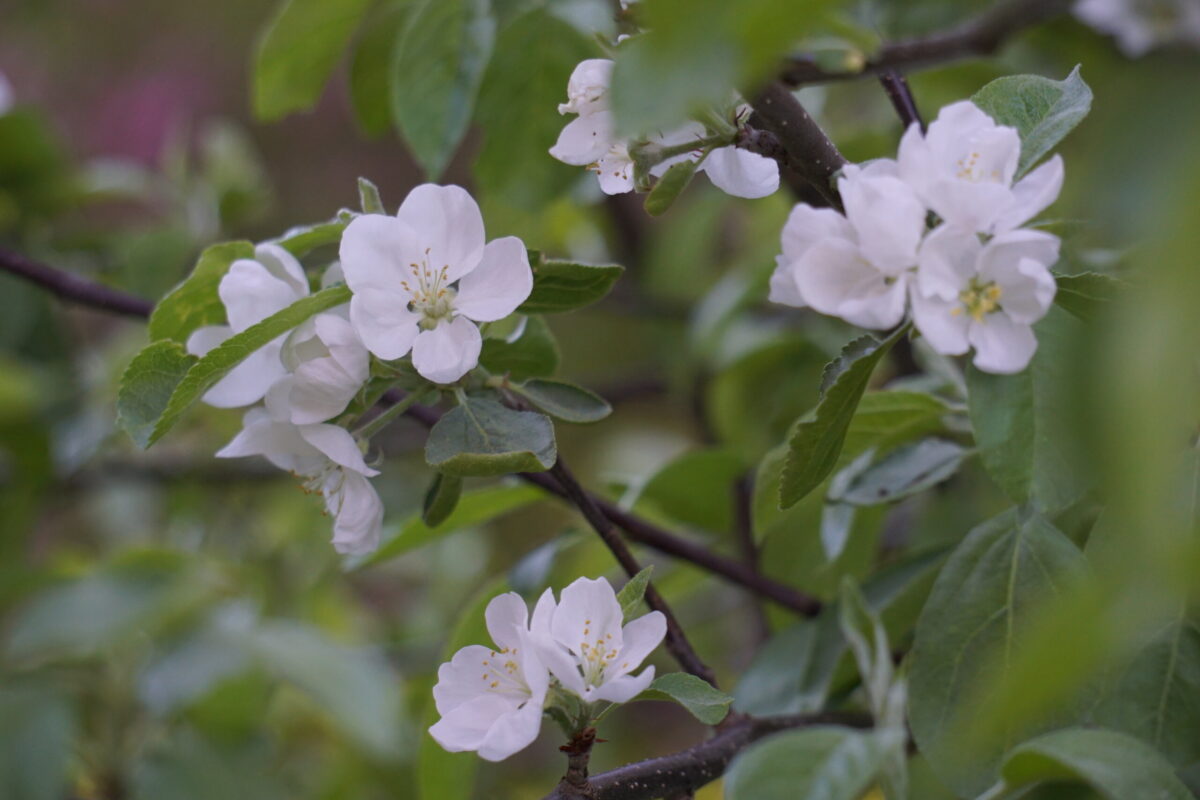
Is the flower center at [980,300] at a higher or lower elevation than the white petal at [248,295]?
higher

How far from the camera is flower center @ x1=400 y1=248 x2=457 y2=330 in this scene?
442 millimetres

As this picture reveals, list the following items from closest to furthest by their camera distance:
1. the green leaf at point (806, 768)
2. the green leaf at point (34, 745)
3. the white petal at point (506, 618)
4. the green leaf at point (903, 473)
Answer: the green leaf at point (806, 768) → the white petal at point (506, 618) → the green leaf at point (903, 473) → the green leaf at point (34, 745)

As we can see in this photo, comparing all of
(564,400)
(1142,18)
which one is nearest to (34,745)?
(564,400)

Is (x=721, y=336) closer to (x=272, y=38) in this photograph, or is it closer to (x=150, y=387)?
(x=272, y=38)

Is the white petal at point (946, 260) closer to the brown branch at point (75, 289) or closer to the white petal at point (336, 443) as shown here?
the white petal at point (336, 443)

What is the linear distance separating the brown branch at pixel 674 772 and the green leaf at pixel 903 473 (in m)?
0.13

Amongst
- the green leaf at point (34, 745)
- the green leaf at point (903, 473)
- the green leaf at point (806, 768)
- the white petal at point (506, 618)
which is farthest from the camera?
the green leaf at point (34, 745)

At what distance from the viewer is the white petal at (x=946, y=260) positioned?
37 centimetres

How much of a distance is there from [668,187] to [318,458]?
196 mm

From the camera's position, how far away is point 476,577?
1416mm

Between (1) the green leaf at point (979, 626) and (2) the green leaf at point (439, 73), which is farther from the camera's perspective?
(2) the green leaf at point (439, 73)

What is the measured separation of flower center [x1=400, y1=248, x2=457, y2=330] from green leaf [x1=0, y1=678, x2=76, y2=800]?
0.78m

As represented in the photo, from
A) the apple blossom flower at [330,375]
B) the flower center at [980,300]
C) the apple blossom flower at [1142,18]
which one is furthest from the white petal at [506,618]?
the apple blossom flower at [1142,18]

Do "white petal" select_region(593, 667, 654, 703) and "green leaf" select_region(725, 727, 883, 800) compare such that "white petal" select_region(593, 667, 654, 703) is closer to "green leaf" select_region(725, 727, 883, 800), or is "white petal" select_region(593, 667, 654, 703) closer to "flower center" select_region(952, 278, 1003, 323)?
"green leaf" select_region(725, 727, 883, 800)
